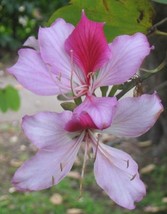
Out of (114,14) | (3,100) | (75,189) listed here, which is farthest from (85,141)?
(75,189)

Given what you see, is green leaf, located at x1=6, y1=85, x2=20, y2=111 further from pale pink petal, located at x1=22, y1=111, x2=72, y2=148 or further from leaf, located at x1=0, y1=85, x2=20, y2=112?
pale pink petal, located at x1=22, y1=111, x2=72, y2=148

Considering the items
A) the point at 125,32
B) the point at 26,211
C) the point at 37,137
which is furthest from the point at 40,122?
the point at 26,211

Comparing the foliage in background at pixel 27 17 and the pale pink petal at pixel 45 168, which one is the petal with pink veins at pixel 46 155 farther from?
the foliage in background at pixel 27 17

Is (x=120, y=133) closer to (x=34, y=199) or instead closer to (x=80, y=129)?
(x=80, y=129)

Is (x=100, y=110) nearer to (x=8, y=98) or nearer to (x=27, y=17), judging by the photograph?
(x=8, y=98)

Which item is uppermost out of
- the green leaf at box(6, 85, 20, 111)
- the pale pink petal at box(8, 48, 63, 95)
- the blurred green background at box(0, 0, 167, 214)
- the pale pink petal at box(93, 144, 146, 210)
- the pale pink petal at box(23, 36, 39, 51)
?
the pale pink petal at box(23, 36, 39, 51)

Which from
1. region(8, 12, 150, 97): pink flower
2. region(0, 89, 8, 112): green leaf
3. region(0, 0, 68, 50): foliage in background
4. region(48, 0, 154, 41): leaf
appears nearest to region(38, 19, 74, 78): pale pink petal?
region(8, 12, 150, 97): pink flower
